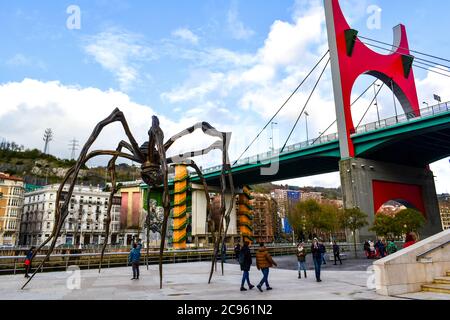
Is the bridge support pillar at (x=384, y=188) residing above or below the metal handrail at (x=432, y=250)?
above

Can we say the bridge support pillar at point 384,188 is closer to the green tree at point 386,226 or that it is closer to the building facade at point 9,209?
the green tree at point 386,226

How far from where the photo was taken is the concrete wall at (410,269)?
842 centimetres

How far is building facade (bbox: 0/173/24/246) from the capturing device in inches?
2827

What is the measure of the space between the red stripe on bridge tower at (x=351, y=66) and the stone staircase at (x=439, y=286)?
29.8m

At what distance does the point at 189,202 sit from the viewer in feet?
243

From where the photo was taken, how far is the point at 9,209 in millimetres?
73000

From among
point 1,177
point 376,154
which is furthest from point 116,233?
point 376,154

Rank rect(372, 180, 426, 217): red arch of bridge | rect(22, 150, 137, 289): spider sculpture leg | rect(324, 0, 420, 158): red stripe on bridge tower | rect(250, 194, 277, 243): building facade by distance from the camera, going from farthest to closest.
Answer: rect(250, 194, 277, 243): building facade
rect(324, 0, 420, 158): red stripe on bridge tower
rect(372, 180, 426, 217): red arch of bridge
rect(22, 150, 137, 289): spider sculpture leg

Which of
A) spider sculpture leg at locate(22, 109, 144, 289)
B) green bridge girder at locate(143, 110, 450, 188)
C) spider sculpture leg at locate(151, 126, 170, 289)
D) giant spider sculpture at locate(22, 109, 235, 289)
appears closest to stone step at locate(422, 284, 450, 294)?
giant spider sculpture at locate(22, 109, 235, 289)

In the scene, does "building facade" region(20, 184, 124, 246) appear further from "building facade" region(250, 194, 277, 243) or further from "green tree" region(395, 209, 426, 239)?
"green tree" region(395, 209, 426, 239)

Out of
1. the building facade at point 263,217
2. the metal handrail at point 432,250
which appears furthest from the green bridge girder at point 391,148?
the building facade at point 263,217

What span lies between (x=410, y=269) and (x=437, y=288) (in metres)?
0.73

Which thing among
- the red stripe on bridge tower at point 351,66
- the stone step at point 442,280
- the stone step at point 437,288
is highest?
the red stripe on bridge tower at point 351,66

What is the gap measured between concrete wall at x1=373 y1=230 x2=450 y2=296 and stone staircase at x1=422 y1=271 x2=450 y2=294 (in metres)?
A: 0.12
